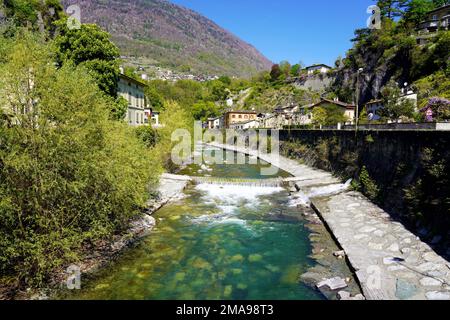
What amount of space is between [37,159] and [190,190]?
1598 cm

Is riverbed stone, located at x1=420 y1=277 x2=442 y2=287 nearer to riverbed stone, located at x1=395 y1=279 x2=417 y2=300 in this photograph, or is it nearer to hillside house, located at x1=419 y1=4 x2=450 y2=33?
riverbed stone, located at x1=395 y1=279 x2=417 y2=300

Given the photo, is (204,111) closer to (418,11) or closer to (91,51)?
(418,11)

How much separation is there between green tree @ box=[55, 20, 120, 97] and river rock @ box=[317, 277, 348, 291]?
75.2 feet

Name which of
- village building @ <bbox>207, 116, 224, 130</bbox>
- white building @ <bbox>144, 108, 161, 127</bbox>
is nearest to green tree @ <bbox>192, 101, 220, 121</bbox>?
village building @ <bbox>207, 116, 224, 130</bbox>

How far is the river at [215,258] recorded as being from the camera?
32.6 feet

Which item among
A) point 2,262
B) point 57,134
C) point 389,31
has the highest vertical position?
point 389,31

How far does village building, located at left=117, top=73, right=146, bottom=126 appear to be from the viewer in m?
33.2

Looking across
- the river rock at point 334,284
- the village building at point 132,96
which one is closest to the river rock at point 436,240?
the river rock at point 334,284

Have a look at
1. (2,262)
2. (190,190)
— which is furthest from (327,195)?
Result: (2,262)

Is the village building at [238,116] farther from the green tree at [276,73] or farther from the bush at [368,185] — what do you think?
the bush at [368,185]

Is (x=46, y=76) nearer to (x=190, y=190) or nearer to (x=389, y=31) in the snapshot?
(x=190, y=190)

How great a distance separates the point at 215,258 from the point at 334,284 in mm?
4486

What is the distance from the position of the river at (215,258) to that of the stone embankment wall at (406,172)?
4452 millimetres

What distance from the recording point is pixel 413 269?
33.3 feet
